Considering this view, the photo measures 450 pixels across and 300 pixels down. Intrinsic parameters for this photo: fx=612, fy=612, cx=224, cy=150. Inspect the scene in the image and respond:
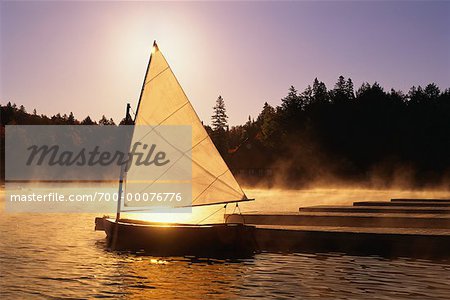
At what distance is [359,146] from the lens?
A: 398ft

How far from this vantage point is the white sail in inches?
1178

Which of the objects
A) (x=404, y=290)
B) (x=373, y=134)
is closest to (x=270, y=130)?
(x=373, y=134)

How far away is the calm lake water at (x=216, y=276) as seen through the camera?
21.0 metres

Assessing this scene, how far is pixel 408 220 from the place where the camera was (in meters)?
36.0

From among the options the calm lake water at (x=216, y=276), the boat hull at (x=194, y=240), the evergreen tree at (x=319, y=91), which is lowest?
the calm lake water at (x=216, y=276)

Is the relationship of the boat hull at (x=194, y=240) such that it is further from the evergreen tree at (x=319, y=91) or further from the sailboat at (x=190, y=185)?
the evergreen tree at (x=319, y=91)

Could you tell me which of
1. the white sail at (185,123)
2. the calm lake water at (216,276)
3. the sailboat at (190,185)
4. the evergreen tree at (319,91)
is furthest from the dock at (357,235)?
the evergreen tree at (319,91)

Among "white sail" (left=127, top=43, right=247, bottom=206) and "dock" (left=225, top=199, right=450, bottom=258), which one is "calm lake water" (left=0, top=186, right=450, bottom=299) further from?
"white sail" (left=127, top=43, right=247, bottom=206)

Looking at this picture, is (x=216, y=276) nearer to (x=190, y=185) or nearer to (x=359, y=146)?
(x=190, y=185)

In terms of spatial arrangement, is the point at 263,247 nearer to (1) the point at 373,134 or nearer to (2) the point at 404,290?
(2) the point at 404,290

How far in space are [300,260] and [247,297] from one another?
25.7 ft

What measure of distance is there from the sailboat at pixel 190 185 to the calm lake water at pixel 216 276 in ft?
3.57

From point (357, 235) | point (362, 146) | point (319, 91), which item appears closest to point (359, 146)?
point (362, 146)

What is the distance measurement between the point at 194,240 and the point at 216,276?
493 cm
